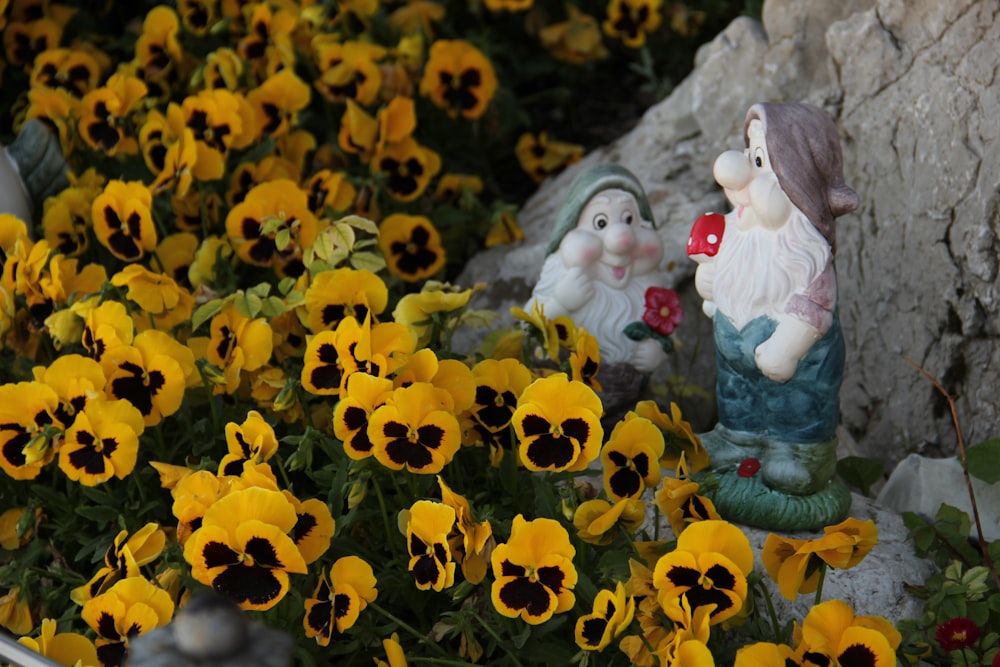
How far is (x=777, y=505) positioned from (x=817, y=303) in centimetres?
35

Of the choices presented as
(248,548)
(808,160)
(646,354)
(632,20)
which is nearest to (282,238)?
(646,354)

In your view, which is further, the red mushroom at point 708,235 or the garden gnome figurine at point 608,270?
the garden gnome figurine at point 608,270

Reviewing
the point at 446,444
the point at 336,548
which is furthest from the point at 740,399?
the point at 336,548

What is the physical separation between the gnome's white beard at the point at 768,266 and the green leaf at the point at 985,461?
440 mm

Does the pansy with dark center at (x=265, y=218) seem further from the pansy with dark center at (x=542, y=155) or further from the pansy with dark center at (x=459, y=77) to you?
the pansy with dark center at (x=542, y=155)

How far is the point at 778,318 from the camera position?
6.13ft

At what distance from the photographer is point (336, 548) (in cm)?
177

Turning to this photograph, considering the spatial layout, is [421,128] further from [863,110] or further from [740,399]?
[740,399]

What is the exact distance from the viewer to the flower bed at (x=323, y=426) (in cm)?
154

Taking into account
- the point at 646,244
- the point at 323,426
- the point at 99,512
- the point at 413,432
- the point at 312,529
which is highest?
the point at 646,244

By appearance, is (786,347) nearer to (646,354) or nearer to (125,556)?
(646,354)

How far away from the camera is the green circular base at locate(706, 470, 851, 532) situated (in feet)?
6.45

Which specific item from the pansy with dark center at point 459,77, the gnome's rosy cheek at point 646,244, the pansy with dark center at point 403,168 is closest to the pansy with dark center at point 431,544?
the gnome's rosy cheek at point 646,244

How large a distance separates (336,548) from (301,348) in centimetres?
48
